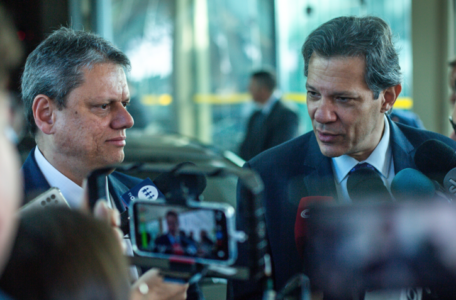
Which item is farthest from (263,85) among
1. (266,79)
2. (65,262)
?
(65,262)

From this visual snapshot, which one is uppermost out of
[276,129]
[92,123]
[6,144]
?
[6,144]

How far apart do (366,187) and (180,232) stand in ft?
1.76

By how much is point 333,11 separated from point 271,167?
3707 mm

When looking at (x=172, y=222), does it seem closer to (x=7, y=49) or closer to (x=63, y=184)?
(x=7, y=49)

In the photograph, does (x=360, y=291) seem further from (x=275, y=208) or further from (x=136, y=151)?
(x=136, y=151)

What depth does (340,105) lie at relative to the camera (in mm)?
1345

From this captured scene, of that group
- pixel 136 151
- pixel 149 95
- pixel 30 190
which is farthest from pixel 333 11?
pixel 149 95

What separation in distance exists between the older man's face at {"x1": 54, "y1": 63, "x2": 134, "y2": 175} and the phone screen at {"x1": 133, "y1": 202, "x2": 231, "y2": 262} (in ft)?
1.96

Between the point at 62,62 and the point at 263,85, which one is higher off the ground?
the point at 62,62

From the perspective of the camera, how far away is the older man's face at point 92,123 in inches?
55.7

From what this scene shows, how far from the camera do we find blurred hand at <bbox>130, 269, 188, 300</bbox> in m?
0.88

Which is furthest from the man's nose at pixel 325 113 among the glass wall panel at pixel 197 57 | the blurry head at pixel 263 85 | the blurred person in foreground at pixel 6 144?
the glass wall panel at pixel 197 57

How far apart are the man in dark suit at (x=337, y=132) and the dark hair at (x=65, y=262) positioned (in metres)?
0.72

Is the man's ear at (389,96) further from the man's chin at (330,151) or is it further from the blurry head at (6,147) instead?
the blurry head at (6,147)
